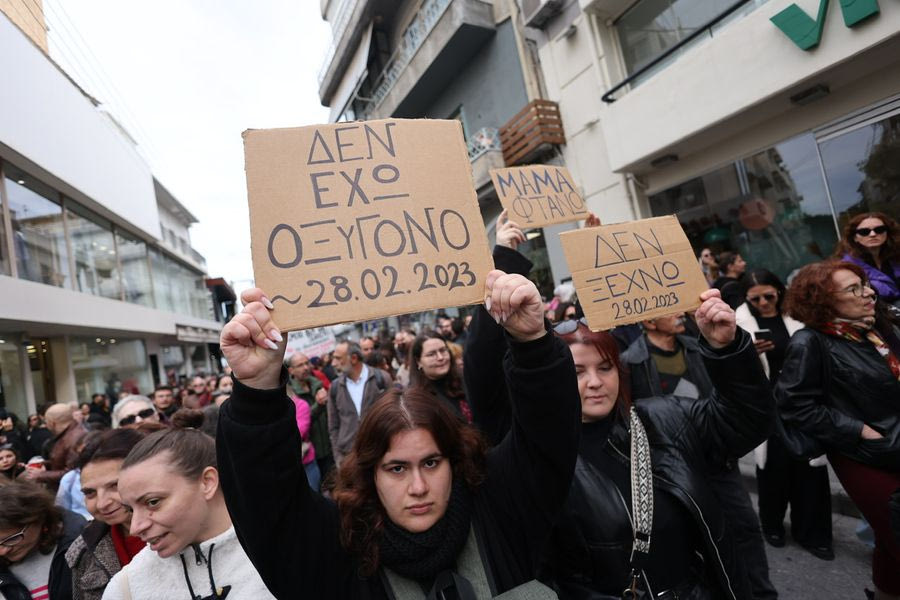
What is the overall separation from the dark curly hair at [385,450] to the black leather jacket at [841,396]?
6.31 ft

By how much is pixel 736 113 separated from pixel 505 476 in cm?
619

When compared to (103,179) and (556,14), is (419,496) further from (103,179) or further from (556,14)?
(103,179)

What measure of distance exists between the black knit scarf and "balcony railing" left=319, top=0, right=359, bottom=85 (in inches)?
694

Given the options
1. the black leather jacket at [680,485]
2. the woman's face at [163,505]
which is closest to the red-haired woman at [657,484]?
the black leather jacket at [680,485]

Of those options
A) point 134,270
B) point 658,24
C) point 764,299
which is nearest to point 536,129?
point 658,24

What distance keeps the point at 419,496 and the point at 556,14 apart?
366 inches

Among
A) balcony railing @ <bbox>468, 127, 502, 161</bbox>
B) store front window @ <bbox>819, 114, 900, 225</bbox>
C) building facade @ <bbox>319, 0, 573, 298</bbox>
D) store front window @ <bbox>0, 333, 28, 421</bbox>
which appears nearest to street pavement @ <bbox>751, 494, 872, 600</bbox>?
store front window @ <bbox>819, 114, 900, 225</bbox>

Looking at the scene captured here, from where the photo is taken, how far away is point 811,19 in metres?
4.80

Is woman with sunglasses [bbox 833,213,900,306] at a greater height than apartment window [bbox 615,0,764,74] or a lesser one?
lesser

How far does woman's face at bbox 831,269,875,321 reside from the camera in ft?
7.61

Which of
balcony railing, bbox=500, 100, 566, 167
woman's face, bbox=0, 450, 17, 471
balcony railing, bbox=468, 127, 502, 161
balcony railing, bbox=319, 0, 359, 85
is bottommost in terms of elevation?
woman's face, bbox=0, 450, 17, 471

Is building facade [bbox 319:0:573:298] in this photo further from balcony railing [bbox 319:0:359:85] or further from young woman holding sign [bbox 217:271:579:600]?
young woman holding sign [bbox 217:271:579:600]

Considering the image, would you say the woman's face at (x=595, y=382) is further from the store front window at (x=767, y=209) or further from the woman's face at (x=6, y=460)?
the store front window at (x=767, y=209)

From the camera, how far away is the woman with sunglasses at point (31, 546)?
205cm
